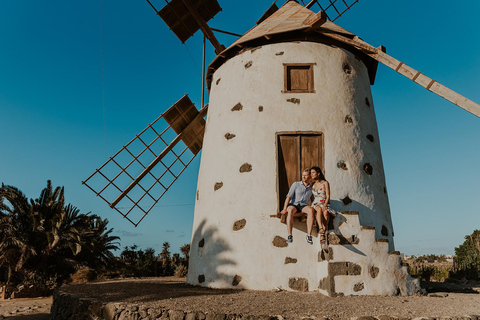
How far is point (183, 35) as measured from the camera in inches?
428

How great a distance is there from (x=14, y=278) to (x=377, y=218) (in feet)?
46.1

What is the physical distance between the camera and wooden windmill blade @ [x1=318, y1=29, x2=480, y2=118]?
6422 mm

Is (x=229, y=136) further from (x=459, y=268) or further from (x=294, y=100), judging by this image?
(x=459, y=268)

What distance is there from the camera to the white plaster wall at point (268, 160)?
6.47 m

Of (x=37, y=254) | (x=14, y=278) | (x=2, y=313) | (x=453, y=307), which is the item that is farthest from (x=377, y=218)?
(x=14, y=278)

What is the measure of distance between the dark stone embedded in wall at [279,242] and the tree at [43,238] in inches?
404

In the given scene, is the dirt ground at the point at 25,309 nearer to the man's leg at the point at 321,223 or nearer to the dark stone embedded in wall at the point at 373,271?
the man's leg at the point at 321,223

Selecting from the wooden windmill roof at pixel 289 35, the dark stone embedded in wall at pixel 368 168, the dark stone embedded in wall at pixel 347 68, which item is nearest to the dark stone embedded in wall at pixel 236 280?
the dark stone embedded in wall at pixel 368 168

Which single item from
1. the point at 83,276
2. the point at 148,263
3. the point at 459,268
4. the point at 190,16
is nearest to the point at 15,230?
the point at 83,276

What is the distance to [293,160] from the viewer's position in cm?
703

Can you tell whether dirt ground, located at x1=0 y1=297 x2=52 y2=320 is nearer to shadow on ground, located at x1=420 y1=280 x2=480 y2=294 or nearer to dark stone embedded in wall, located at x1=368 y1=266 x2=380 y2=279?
dark stone embedded in wall, located at x1=368 y1=266 x2=380 y2=279

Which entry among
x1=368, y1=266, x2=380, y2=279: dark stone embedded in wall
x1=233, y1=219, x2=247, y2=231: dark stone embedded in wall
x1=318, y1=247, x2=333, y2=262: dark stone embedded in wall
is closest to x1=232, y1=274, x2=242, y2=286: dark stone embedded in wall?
x1=233, y1=219, x2=247, y2=231: dark stone embedded in wall

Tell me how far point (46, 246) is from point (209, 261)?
10433 millimetres

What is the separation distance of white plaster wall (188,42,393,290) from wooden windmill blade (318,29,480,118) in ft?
1.07
